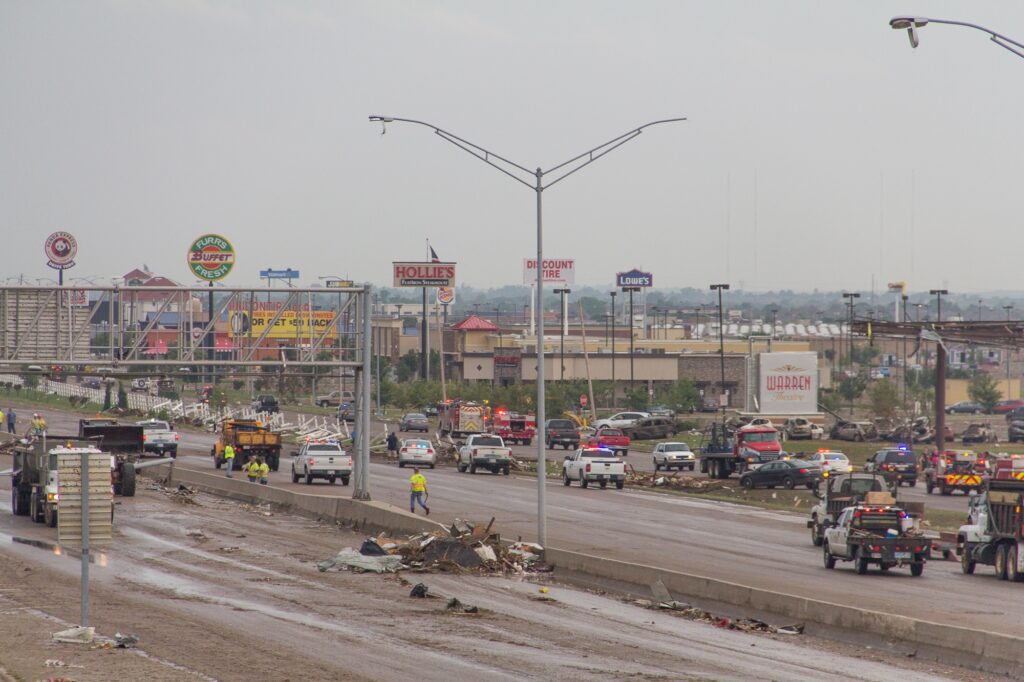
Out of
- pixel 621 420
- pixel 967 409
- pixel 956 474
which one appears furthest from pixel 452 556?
pixel 967 409

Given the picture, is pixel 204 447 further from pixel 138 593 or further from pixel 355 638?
pixel 355 638

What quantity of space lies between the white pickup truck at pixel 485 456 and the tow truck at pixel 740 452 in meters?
9.69

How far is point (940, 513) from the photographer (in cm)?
4878

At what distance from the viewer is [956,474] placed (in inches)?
2288

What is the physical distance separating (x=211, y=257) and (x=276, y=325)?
85.9ft

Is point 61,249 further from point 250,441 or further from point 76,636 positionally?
point 76,636

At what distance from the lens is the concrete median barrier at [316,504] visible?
128 feet

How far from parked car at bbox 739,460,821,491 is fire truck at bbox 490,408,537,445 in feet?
98.2

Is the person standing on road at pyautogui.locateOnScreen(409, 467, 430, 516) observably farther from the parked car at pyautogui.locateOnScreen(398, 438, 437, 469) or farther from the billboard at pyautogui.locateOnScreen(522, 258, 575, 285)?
the billboard at pyautogui.locateOnScreen(522, 258, 575, 285)

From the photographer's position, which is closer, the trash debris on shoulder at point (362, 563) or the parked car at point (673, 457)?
the trash debris on shoulder at point (362, 563)

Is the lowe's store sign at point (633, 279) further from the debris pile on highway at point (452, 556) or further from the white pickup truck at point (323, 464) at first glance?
the debris pile on highway at point (452, 556)

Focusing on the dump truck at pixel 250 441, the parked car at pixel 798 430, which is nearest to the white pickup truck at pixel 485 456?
the dump truck at pixel 250 441

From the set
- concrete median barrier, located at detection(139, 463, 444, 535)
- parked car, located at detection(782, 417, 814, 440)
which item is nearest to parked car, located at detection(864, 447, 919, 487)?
concrete median barrier, located at detection(139, 463, 444, 535)

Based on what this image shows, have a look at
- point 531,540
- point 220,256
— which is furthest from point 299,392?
point 531,540
